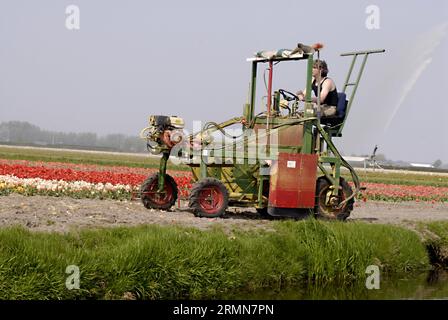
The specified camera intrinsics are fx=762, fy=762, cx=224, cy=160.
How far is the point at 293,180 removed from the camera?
13.9 meters

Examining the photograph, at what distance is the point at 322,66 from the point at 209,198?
127 inches

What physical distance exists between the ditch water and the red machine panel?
2.48 metres

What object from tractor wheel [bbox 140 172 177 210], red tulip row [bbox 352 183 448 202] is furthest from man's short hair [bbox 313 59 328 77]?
red tulip row [bbox 352 183 448 202]

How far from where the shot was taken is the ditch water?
33.9 feet

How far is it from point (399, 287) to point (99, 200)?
266 inches

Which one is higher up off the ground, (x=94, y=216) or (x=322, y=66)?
(x=322, y=66)

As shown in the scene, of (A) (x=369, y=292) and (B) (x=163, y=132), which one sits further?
(B) (x=163, y=132)

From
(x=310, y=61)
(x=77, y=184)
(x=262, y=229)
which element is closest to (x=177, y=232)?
(x=262, y=229)

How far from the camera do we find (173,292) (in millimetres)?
9562

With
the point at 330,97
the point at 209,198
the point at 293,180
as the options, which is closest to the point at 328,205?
the point at 293,180

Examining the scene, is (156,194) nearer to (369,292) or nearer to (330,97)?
(330,97)

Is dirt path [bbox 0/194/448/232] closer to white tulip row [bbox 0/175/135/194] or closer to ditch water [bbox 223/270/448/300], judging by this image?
white tulip row [bbox 0/175/135/194]
